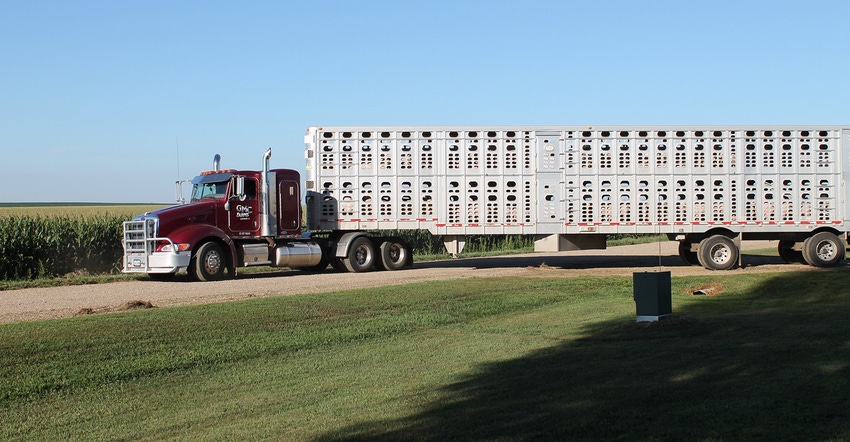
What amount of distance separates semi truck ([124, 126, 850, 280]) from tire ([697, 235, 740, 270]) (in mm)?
43

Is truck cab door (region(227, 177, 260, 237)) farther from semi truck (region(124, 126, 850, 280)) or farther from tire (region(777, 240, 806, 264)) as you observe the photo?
tire (region(777, 240, 806, 264))

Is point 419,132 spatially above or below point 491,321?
above

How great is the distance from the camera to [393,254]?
2966 centimetres

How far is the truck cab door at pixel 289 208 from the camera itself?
91.7 ft

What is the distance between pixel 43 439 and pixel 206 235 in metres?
16.4

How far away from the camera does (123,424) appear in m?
10.2

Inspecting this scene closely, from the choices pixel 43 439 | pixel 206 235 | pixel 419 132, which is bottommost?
pixel 43 439

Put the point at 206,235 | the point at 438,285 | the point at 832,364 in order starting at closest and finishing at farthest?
1. the point at 832,364
2. the point at 438,285
3. the point at 206,235

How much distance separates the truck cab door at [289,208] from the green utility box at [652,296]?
14.7 m

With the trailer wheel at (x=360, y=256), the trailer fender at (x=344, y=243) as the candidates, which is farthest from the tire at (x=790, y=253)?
the trailer fender at (x=344, y=243)

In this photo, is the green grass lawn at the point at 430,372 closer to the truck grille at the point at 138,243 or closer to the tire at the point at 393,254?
the truck grille at the point at 138,243

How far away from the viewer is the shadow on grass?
820 centimetres

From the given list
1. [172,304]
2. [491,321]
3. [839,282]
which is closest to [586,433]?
[491,321]

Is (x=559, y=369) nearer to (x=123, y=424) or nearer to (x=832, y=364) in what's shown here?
(x=832, y=364)
